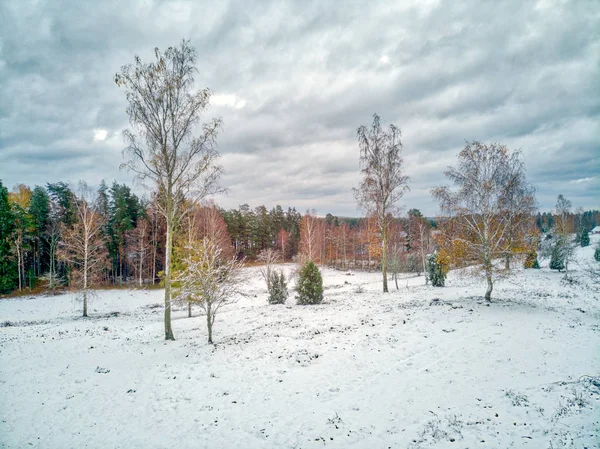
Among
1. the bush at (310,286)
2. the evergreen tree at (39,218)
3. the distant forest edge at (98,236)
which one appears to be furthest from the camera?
the evergreen tree at (39,218)

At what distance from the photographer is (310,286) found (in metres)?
23.2

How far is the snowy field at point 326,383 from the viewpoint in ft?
21.4

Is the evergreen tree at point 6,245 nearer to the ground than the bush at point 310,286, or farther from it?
farther from it

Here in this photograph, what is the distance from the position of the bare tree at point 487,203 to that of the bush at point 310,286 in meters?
10.8

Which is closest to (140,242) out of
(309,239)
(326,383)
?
(309,239)

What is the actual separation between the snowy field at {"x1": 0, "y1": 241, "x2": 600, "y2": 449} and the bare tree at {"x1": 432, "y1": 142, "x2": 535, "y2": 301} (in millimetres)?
3567

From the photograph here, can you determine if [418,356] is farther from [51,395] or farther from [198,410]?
[51,395]

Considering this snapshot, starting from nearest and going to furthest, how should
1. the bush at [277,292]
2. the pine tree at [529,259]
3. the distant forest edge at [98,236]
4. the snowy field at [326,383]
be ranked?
the snowy field at [326,383] < the pine tree at [529,259] < the bush at [277,292] < the distant forest edge at [98,236]

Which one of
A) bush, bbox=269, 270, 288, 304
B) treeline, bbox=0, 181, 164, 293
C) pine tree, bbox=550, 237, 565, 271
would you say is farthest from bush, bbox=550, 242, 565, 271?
treeline, bbox=0, 181, 164, 293

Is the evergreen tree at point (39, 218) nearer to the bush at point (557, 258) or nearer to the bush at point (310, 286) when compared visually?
the bush at point (310, 286)

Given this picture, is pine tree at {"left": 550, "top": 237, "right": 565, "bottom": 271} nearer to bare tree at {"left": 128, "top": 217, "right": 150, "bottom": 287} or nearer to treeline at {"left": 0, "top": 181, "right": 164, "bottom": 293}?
treeline at {"left": 0, "top": 181, "right": 164, "bottom": 293}

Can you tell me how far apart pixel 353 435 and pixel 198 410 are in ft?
15.1

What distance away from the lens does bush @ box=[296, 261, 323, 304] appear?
23062mm

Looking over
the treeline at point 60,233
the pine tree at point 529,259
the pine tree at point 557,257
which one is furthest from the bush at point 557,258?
the treeline at point 60,233
